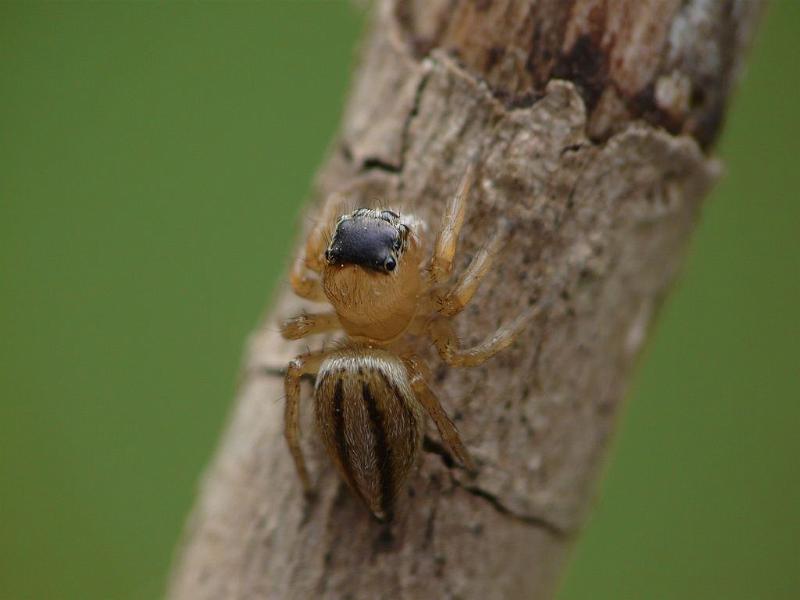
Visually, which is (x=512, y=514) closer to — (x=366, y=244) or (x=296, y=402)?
(x=296, y=402)

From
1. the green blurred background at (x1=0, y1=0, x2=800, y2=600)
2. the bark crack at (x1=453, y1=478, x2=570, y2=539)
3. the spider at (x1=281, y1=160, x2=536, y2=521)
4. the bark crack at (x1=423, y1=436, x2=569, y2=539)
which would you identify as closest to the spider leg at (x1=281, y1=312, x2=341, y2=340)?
the spider at (x1=281, y1=160, x2=536, y2=521)

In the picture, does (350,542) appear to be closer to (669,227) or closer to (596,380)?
(596,380)

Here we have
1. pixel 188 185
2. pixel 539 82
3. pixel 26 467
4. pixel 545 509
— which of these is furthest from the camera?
pixel 188 185

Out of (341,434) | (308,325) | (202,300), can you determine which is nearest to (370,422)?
(341,434)

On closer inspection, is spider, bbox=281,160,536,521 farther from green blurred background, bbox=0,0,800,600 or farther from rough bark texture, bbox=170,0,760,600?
green blurred background, bbox=0,0,800,600

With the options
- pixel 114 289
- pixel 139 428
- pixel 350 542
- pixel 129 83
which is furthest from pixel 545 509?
pixel 129 83
